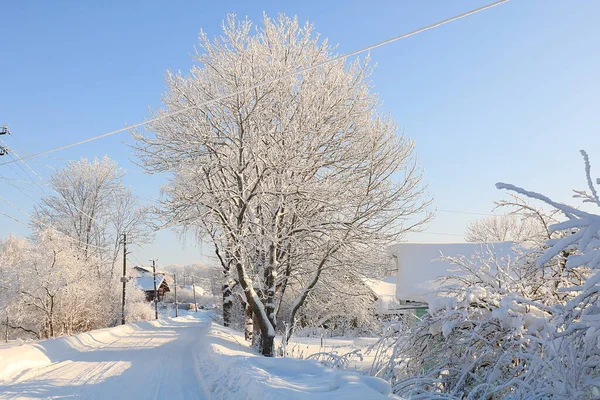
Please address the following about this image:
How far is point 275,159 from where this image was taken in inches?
470

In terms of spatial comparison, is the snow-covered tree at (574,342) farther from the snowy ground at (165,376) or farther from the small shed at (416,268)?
the small shed at (416,268)

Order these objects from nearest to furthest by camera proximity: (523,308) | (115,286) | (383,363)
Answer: (523,308) → (383,363) → (115,286)

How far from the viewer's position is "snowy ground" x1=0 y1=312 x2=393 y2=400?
Answer: 517cm

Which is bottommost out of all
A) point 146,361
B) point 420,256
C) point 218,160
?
point 146,361

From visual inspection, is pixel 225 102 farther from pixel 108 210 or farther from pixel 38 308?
pixel 108 210

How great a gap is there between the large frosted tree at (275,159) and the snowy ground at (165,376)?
3010mm

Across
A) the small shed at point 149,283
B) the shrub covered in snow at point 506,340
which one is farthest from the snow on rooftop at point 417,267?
the small shed at point 149,283

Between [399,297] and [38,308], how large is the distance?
73.1 feet

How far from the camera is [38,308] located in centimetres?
2919

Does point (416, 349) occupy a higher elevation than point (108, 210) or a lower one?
lower

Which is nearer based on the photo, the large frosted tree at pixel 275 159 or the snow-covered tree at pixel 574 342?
the snow-covered tree at pixel 574 342

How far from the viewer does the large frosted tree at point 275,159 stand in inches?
477

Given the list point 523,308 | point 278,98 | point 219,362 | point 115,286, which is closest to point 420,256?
point 278,98

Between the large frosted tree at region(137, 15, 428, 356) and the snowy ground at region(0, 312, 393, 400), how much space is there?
3010mm
